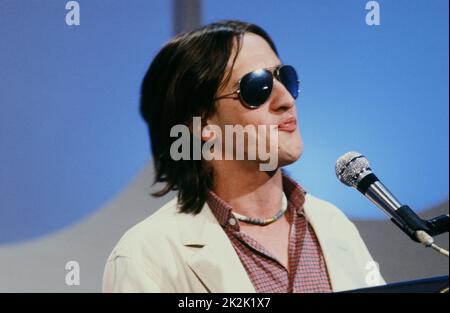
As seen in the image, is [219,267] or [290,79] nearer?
[219,267]

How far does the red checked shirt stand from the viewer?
2.34 m

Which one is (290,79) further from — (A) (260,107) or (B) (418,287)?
(B) (418,287)

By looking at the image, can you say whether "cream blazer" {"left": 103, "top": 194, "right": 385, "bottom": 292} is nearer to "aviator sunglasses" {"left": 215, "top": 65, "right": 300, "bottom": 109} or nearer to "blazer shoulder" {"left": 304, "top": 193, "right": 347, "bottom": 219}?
"blazer shoulder" {"left": 304, "top": 193, "right": 347, "bottom": 219}

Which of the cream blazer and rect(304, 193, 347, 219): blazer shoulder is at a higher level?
rect(304, 193, 347, 219): blazer shoulder

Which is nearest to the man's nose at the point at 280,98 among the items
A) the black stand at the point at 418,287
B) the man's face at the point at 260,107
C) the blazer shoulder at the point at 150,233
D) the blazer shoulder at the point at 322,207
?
the man's face at the point at 260,107

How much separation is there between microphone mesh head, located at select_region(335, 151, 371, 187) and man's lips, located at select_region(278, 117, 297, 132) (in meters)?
0.31

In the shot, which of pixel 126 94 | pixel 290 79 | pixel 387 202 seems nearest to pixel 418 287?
pixel 387 202

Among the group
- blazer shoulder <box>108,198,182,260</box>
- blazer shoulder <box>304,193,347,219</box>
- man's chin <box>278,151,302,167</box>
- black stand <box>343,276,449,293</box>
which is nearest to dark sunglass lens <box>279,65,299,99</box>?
man's chin <box>278,151,302,167</box>

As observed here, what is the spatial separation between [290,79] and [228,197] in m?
0.43

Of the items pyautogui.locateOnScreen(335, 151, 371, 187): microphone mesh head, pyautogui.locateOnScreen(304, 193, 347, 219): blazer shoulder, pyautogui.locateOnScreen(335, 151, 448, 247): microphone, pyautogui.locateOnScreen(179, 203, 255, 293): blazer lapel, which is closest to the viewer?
pyautogui.locateOnScreen(335, 151, 448, 247): microphone

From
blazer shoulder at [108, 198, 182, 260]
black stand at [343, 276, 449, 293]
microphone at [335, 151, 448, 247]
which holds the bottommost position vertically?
black stand at [343, 276, 449, 293]

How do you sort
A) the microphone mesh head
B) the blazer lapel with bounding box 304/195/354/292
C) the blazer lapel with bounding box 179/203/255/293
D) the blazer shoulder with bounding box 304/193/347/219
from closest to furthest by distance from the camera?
Result: the microphone mesh head
the blazer lapel with bounding box 179/203/255/293
the blazer lapel with bounding box 304/195/354/292
the blazer shoulder with bounding box 304/193/347/219

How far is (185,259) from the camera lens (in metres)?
2.30

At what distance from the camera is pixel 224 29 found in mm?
2443
